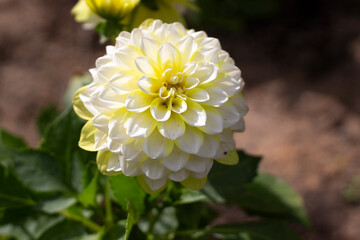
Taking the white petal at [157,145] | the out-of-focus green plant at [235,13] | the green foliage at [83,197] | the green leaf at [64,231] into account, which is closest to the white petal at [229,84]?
the white petal at [157,145]

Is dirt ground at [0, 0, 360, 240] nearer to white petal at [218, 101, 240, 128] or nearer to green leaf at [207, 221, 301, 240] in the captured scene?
green leaf at [207, 221, 301, 240]

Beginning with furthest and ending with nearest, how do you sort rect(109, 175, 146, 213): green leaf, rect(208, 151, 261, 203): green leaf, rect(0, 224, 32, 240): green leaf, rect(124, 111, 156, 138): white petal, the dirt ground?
the dirt ground < rect(0, 224, 32, 240): green leaf < rect(208, 151, 261, 203): green leaf < rect(109, 175, 146, 213): green leaf < rect(124, 111, 156, 138): white petal

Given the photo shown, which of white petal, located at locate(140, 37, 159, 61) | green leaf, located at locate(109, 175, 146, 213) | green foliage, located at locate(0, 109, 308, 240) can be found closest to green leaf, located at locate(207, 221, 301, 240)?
green foliage, located at locate(0, 109, 308, 240)

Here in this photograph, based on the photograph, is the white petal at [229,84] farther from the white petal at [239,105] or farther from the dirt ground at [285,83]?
the dirt ground at [285,83]

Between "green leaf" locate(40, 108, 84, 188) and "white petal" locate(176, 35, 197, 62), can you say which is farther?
"green leaf" locate(40, 108, 84, 188)

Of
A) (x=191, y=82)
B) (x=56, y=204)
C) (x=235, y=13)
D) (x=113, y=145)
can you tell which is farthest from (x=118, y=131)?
(x=235, y=13)

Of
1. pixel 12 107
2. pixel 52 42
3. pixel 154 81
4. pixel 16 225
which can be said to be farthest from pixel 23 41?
pixel 154 81

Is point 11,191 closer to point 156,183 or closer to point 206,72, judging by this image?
point 156,183
